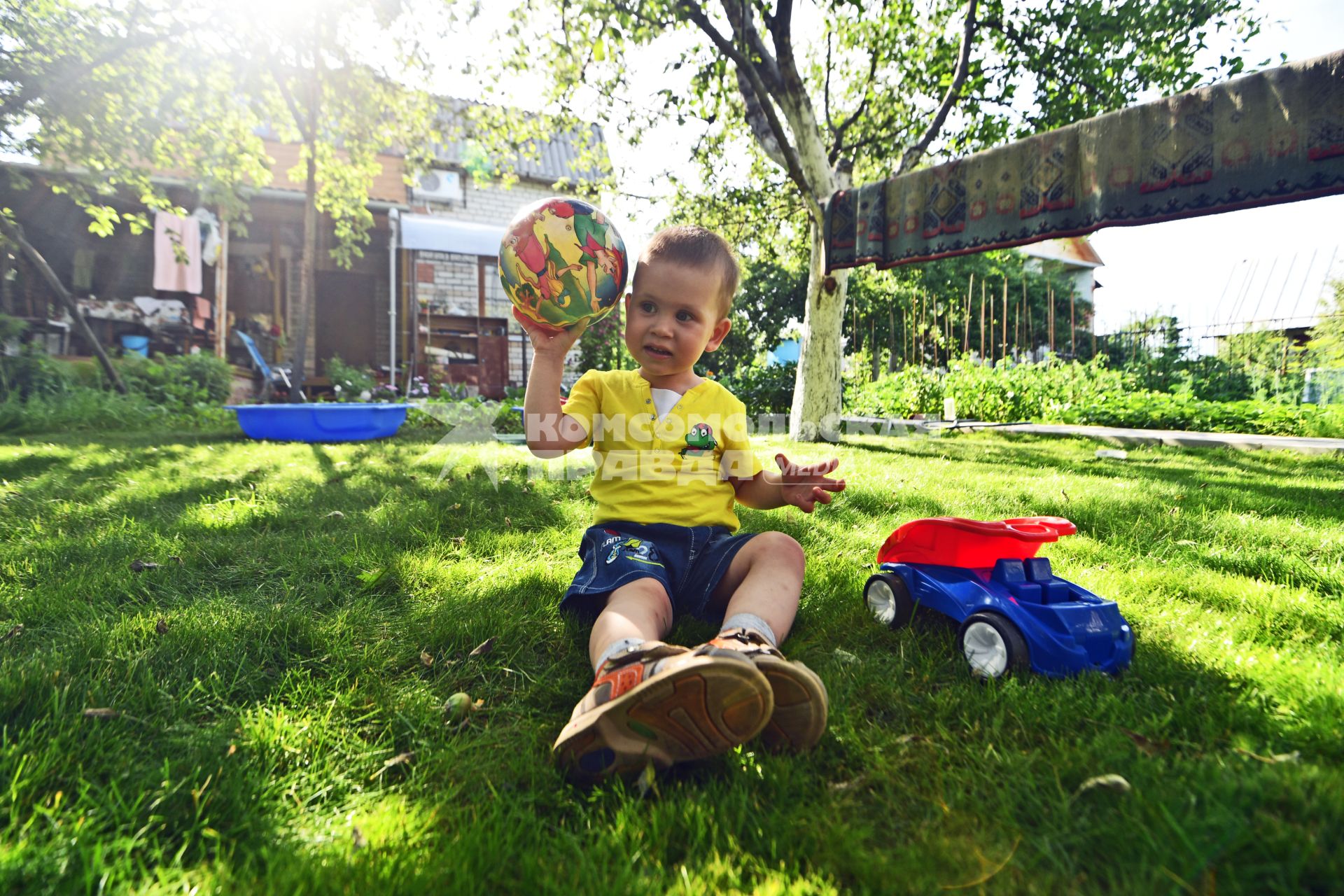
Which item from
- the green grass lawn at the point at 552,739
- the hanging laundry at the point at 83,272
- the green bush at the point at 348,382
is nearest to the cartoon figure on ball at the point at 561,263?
the green grass lawn at the point at 552,739

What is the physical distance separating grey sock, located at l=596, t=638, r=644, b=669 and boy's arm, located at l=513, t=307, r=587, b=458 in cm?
60

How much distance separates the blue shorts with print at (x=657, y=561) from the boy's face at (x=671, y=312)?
1.71ft

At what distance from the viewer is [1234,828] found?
3.12 feet

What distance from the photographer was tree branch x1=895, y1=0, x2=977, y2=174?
732cm

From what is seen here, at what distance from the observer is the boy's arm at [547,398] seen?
74.2 inches

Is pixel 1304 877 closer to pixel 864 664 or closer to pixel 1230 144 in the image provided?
pixel 864 664

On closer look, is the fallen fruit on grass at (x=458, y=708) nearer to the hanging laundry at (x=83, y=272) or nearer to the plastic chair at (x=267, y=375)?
the plastic chair at (x=267, y=375)

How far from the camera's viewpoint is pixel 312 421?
621 cm

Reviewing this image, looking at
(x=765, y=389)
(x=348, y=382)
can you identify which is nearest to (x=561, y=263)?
(x=765, y=389)

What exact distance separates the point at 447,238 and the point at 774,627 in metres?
13.7

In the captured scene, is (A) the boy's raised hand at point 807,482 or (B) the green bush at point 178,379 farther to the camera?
(B) the green bush at point 178,379

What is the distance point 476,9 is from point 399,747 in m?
8.63

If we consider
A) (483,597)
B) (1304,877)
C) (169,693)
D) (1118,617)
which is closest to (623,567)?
(483,597)

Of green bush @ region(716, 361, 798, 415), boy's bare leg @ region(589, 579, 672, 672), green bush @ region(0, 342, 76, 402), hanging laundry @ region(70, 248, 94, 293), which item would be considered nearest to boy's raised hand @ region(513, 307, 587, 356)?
boy's bare leg @ region(589, 579, 672, 672)
